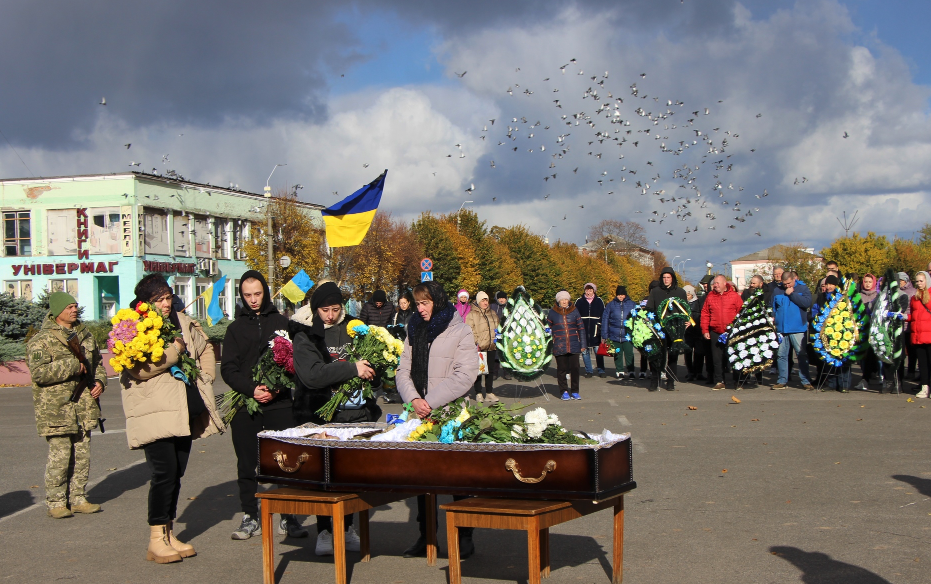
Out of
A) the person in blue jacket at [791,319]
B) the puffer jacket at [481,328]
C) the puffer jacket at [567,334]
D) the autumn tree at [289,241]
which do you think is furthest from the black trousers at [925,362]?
the autumn tree at [289,241]

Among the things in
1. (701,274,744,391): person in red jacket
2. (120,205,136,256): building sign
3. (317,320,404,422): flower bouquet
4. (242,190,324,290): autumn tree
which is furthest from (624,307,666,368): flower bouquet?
(120,205,136,256): building sign

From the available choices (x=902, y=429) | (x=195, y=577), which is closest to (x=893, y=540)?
(x=195, y=577)

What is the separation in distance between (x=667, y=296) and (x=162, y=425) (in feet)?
43.1

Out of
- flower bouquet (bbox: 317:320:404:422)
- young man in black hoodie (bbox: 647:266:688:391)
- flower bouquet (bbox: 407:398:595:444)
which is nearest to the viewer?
flower bouquet (bbox: 407:398:595:444)

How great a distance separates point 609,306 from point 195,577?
1521cm

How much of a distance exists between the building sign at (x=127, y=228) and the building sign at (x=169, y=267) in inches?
49.9

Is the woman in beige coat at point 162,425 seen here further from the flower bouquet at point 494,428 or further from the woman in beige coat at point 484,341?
the woman in beige coat at point 484,341

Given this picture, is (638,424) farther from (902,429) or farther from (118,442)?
(118,442)

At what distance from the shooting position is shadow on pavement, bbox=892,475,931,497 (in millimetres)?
7691

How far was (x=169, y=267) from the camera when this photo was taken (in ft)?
172

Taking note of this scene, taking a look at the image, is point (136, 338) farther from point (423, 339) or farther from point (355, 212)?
point (355, 212)

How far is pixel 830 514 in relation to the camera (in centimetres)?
698

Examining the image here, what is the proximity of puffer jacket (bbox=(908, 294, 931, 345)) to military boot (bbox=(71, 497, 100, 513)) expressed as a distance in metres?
12.6

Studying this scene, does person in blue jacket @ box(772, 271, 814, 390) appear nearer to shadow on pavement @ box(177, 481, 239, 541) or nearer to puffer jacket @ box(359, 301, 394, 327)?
puffer jacket @ box(359, 301, 394, 327)
